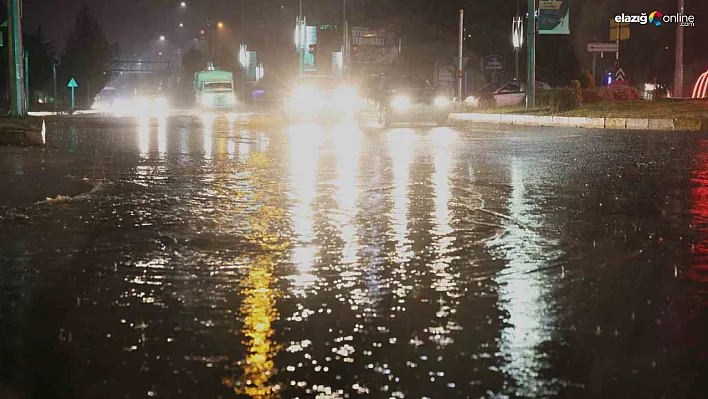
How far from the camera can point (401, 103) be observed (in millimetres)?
35125

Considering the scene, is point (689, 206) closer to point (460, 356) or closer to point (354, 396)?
point (460, 356)

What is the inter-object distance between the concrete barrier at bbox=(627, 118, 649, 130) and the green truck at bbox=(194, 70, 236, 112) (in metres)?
38.8

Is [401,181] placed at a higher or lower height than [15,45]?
lower

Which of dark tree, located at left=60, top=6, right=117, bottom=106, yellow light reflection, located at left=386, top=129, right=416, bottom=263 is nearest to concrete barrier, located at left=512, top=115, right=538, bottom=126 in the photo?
yellow light reflection, located at left=386, top=129, right=416, bottom=263

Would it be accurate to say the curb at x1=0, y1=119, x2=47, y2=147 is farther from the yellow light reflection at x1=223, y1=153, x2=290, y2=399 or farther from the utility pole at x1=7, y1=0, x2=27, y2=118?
the yellow light reflection at x1=223, y1=153, x2=290, y2=399

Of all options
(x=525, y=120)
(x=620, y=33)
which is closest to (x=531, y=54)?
(x=525, y=120)

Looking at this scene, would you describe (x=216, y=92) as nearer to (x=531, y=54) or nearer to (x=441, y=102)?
(x=531, y=54)

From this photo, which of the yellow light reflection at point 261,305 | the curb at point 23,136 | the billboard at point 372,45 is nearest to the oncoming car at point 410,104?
the curb at point 23,136

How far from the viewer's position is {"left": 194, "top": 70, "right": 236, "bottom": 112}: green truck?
66.5 meters

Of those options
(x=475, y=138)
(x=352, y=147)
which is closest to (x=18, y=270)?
(x=352, y=147)

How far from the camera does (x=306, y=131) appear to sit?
3128 centimetres

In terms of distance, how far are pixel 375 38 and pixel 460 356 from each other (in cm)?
7672

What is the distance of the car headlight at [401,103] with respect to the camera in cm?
3509

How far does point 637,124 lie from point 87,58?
7565 cm
